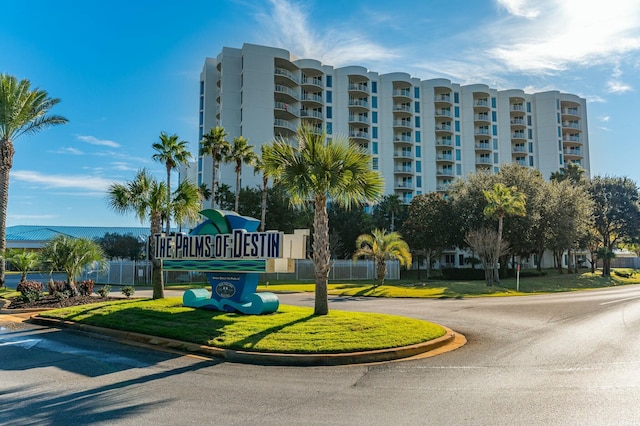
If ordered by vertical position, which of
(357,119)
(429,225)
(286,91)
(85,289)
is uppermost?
(286,91)

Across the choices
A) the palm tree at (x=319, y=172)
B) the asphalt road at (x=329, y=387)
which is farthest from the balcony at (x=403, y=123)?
the asphalt road at (x=329, y=387)

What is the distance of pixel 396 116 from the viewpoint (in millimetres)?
77438

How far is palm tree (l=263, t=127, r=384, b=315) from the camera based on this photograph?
1304 centimetres

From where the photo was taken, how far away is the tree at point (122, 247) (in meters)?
57.3

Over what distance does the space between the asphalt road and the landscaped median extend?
482 millimetres

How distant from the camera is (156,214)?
18.8 metres

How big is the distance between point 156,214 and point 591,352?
50.8 feet

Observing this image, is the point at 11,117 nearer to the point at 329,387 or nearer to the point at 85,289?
the point at 85,289

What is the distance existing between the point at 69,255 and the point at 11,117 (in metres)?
11.3

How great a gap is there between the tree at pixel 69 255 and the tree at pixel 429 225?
34184 millimetres

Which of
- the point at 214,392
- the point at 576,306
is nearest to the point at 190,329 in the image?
the point at 214,392

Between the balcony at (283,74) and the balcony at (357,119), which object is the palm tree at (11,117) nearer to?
the balcony at (283,74)

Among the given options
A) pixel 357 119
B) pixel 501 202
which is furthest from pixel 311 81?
pixel 501 202

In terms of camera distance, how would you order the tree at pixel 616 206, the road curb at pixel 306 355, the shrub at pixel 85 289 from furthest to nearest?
the tree at pixel 616 206 < the shrub at pixel 85 289 < the road curb at pixel 306 355
